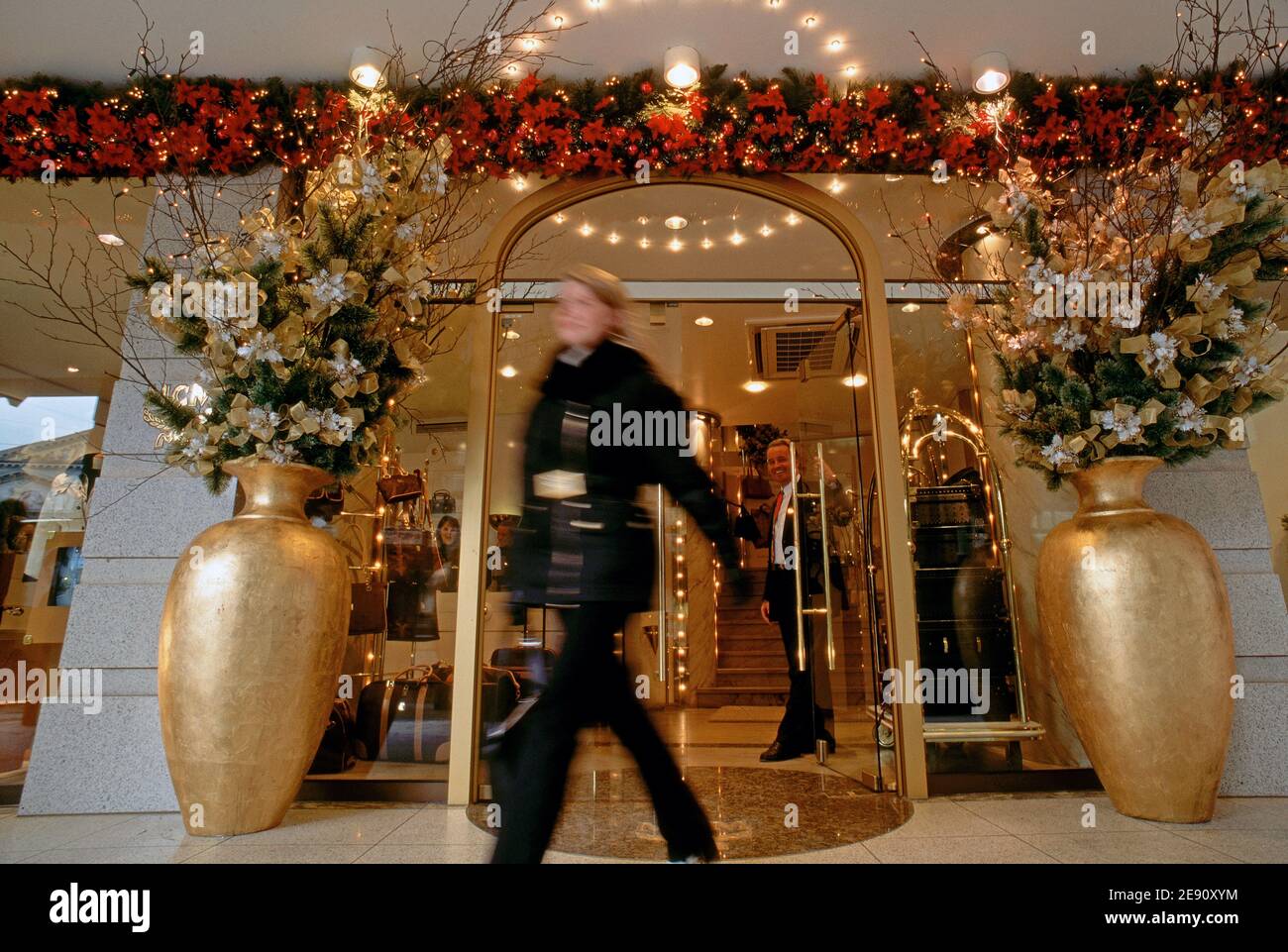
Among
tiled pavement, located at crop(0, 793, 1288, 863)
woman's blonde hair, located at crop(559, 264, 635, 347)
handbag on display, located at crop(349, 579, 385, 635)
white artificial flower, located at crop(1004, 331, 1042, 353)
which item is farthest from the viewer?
handbag on display, located at crop(349, 579, 385, 635)

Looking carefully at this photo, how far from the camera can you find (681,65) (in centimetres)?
310

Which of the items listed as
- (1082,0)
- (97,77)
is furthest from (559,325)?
(97,77)

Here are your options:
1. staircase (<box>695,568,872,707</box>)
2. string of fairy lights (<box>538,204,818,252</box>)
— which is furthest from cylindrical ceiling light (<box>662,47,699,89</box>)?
staircase (<box>695,568,872,707</box>)

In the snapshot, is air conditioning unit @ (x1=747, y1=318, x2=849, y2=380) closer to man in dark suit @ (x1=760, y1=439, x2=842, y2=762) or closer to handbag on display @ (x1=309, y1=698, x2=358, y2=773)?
man in dark suit @ (x1=760, y1=439, x2=842, y2=762)

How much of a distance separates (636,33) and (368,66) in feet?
3.84

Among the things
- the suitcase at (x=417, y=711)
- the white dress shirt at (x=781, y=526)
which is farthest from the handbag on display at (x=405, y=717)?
the white dress shirt at (x=781, y=526)

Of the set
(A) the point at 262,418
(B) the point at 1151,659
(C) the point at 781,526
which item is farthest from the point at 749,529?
(A) the point at 262,418

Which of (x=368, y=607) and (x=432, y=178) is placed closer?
(x=432, y=178)

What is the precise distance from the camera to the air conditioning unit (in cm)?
373

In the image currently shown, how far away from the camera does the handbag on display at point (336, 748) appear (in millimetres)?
3014

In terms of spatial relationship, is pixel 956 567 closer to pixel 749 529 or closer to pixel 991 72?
pixel 749 529

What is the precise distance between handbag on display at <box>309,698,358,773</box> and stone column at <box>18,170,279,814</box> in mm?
535

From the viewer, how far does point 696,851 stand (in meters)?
1.55

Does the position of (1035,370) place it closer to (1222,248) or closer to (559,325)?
(1222,248)
